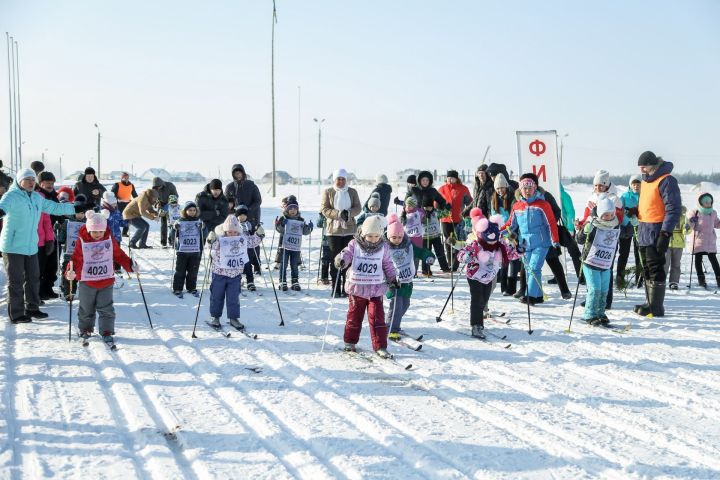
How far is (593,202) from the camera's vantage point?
27.3ft

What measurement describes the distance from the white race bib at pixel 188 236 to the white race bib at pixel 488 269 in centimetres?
465

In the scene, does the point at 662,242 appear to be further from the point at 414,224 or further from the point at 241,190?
the point at 241,190

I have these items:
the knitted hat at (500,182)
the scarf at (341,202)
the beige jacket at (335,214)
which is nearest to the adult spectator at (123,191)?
the beige jacket at (335,214)

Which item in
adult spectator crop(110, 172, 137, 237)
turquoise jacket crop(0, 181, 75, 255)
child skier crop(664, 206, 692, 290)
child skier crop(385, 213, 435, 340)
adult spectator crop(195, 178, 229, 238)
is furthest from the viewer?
adult spectator crop(110, 172, 137, 237)

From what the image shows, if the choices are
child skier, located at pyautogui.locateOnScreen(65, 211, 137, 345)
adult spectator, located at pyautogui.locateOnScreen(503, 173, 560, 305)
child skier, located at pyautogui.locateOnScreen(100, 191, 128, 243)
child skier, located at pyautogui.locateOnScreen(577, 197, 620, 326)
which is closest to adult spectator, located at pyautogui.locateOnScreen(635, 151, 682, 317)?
child skier, located at pyautogui.locateOnScreen(577, 197, 620, 326)

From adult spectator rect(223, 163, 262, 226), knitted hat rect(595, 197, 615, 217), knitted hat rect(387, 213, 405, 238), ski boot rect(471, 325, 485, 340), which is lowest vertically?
ski boot rect(471, 325, 485, 340)

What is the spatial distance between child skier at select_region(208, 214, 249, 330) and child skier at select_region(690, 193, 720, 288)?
25.5ft

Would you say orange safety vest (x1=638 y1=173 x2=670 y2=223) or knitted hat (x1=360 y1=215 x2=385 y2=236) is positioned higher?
orange safety vest (x1=638 y1=173 x2=670 y2=223)

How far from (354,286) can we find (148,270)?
22.8 feet

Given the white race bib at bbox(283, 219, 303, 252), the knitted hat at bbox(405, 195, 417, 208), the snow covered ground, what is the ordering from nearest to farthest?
the snow covered ground
the white race bib at bbox(283, 219, 303, 252)
the knitted hat at bbox(405, 195, 417, 208)

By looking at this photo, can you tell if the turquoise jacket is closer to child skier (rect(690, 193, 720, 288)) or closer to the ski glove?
the ski glove

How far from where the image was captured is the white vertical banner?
36.0 feet

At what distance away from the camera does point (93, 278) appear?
6.76 metres

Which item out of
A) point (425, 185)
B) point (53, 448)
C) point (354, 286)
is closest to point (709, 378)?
point (354, 286)
